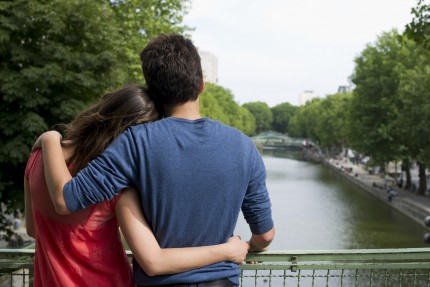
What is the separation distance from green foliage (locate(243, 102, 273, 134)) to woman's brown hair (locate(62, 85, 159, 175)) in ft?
529

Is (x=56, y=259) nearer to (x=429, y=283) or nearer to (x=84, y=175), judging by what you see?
(x=84, y=175)

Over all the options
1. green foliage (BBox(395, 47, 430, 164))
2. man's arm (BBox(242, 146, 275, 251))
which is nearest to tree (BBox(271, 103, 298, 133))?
green foliage (BBox(395, 47, 430, 164))

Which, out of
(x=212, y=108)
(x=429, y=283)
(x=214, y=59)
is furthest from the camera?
(x=214, y=59)

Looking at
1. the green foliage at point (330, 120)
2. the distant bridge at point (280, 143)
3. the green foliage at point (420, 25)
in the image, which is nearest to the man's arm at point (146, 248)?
the green foliage at point (420, 25)

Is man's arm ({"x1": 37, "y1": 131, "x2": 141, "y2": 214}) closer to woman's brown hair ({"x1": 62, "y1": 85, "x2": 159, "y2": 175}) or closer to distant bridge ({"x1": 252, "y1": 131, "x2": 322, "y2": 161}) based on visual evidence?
woman's brown hair ({"x1": 62, "y1": 85, "x2": 159, "y2": 175})

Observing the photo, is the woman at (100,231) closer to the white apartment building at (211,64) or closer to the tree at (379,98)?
the tree at (379,98)

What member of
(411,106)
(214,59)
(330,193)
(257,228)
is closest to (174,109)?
(257,228)

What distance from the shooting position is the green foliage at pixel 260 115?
163 metres

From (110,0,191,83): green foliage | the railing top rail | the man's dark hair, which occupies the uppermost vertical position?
(110,0,191,83): green foliage

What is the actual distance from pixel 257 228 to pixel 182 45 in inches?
33.0

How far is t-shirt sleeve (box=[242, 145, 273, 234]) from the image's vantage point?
2.13m

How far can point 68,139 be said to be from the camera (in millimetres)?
→ 2135

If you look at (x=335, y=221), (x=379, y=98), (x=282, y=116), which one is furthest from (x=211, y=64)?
(x=335, y=221)

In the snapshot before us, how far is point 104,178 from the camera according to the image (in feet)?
6.33
